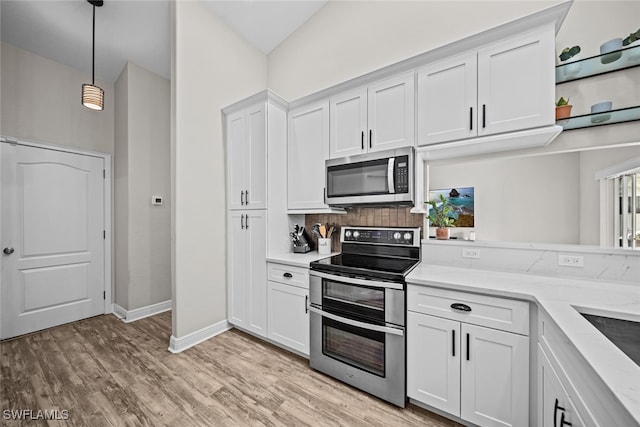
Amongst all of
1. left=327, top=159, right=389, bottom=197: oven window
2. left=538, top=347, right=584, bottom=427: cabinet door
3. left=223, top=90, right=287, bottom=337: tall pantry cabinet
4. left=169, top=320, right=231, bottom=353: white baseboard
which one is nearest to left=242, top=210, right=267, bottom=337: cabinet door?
left=223, top=90, right=287, bottom=337: tall pantry cabinet

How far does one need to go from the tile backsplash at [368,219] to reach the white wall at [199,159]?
42.5 inches

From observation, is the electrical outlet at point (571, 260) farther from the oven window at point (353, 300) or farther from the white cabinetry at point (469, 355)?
the oven window at point (353, 300)

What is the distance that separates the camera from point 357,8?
8.59 feet

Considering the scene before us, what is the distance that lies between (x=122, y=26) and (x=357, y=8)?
8.07 ft

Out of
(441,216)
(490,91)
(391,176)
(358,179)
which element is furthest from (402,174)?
(490,91)

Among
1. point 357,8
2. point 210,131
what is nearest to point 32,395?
point 210,131

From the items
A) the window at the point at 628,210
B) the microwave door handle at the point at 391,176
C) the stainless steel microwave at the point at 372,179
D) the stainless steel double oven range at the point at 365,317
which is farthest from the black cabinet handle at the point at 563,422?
the microwave door handle at the point at 391,176

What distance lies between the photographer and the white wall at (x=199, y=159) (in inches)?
94.9

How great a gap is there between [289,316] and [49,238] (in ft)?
9.62

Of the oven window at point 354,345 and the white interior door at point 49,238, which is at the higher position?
the white interior door at point 49,238

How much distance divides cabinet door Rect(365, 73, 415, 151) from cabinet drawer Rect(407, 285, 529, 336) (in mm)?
1107

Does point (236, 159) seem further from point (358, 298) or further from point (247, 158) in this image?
point (358, 298)

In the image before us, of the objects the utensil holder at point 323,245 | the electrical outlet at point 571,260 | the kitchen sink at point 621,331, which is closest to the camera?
the kitchen sink at point 621,331

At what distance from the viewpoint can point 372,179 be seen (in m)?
2.09
